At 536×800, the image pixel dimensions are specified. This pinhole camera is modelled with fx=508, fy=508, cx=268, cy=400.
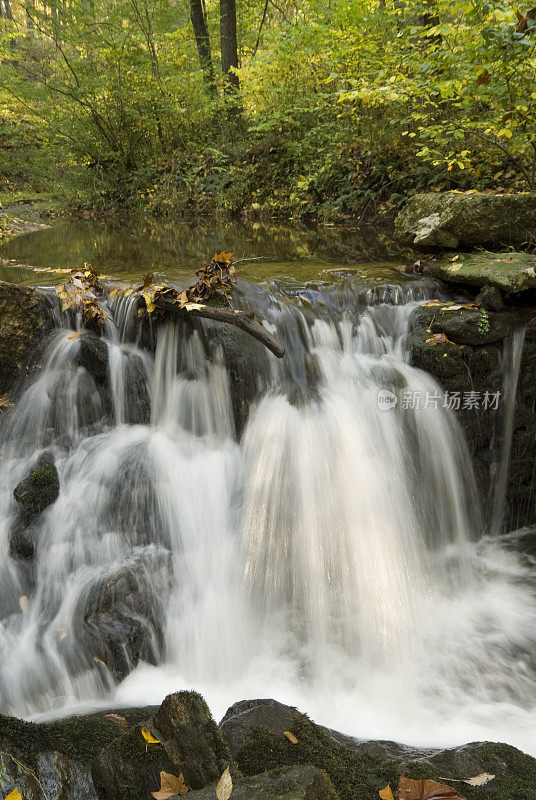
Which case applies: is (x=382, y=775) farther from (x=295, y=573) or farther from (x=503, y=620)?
(x=503, y=620)

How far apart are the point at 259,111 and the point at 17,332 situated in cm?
1074

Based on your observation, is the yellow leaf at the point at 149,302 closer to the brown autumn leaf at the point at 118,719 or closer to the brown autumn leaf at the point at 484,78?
the brown autumn leaf at the point at 118,719

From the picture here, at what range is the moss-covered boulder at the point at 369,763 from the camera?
1805 millimetres

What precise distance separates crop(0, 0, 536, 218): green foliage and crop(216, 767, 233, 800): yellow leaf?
591cm

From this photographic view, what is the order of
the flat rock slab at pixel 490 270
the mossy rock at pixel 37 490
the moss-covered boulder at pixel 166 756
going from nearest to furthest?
the moss-covered boulder at pixel 166 756, the mossy rock at pixel 37 490, the flat rock slab at pixel 490 270

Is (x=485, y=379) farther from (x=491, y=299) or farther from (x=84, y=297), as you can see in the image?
(x=84, y=297)

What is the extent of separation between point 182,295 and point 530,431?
3.60m

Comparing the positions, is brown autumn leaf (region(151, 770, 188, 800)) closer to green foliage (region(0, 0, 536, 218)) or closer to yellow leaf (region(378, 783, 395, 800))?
yellow leaf (region(378, 783, 395, 800))

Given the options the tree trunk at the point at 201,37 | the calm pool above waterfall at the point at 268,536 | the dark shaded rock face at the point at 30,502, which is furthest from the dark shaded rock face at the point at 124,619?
Result: the tree trunk at the point at 201,37

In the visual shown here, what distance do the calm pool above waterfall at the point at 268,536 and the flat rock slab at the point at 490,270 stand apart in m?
0.29

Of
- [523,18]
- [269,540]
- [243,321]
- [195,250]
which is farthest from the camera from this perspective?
[195,250]

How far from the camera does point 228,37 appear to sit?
13.8 m

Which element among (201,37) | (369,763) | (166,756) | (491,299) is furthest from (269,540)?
(201,37)

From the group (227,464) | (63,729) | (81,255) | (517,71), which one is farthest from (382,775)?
(81,255)
